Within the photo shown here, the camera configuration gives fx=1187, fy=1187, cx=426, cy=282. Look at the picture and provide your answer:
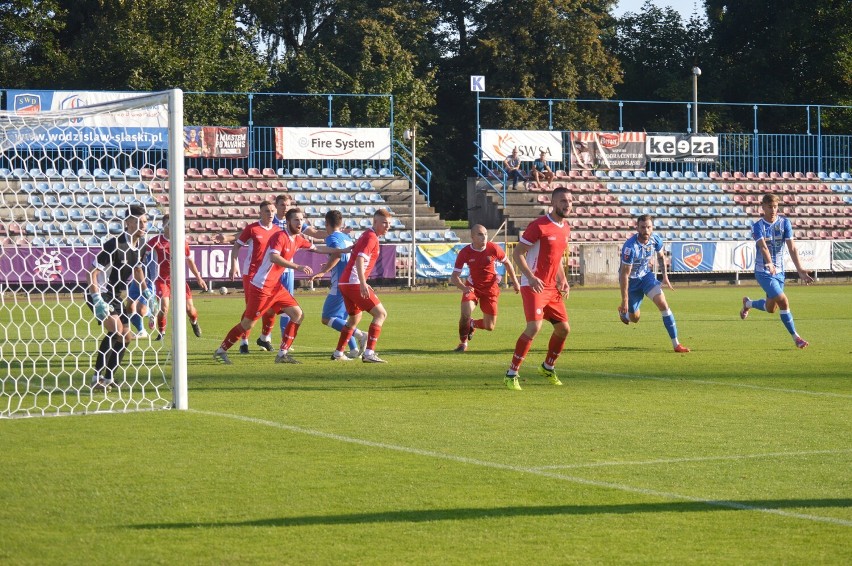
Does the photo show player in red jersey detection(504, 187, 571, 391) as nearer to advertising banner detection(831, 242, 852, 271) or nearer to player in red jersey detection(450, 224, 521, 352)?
player in red jersey detection(450, 224, 521, 352)

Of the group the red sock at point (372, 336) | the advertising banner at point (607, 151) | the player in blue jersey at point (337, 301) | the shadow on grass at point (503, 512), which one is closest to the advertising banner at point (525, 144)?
the advertising banner at point (607, 151)

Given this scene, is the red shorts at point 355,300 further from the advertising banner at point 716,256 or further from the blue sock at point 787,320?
the advertising banner at point 716,256

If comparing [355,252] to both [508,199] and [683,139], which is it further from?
[683,139]

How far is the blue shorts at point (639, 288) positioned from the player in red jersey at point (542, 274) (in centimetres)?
435

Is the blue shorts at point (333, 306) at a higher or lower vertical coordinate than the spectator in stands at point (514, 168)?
lower

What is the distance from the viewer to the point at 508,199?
142ft

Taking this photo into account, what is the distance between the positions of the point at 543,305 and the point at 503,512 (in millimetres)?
5742

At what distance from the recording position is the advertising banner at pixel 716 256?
129 ft

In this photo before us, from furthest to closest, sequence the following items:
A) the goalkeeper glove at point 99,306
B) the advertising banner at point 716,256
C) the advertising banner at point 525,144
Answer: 1. the advertising banner at point 525,144
2. the advertising banner at point 716,256
3. the goalkeeper glove at point 99,306

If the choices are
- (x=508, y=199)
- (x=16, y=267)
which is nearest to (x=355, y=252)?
(x=16, y=267)

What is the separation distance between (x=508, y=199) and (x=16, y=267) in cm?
1926

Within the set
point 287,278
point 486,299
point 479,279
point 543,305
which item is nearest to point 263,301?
point 287,278

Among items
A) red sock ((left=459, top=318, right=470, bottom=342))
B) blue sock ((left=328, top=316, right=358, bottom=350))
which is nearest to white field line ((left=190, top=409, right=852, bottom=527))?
blue sock ((left=328, top=316, right=358, bottom=350))

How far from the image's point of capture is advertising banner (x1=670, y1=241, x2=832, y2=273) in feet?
129
